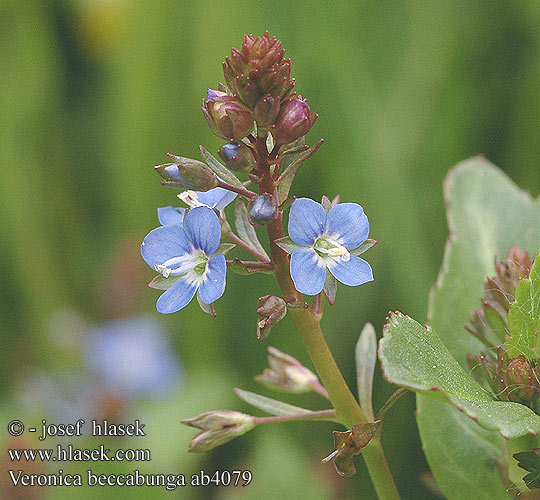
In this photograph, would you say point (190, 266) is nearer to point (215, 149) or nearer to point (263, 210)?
point (263, 210)

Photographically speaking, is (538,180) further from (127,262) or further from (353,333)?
(127,262)

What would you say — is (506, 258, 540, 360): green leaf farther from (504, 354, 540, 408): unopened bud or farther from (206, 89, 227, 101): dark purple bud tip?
(206, 89, 227, 101): dark purple bud tip

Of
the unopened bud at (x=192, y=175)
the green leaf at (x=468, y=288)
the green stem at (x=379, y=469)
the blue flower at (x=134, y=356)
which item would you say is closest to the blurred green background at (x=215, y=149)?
the blue flower at (x=134, y=356)

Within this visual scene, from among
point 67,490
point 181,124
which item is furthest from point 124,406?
point 181,124

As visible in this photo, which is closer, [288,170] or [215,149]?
[288,170]

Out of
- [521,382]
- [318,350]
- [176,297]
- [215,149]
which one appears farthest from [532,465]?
[215,149]
